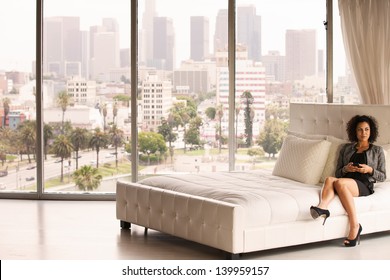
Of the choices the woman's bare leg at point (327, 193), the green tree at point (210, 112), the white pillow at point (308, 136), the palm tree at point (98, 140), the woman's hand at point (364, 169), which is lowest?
the woman's bare leg at point (327, 193)

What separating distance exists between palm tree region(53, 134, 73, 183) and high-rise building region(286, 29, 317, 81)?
219cm

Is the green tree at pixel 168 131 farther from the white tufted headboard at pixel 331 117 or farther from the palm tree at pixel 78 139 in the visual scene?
the white tufted headboard at pixel 331 117

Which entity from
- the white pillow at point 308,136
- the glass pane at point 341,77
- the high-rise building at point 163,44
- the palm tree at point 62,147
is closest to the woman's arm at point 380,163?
the white pillow at point 308,136

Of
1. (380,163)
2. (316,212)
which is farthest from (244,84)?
(316,212)

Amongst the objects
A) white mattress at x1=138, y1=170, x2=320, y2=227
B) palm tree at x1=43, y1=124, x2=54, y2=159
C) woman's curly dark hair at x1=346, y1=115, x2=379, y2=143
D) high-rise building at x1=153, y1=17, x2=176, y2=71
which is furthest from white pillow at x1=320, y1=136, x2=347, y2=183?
palm tree at x1=43, y1=124, x2=54, y2=159

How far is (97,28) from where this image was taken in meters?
8.76

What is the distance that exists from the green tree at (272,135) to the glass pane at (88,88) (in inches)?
51.0

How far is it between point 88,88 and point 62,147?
0.62 metres

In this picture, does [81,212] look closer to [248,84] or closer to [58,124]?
[58,124]

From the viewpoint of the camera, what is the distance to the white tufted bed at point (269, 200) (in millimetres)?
6215

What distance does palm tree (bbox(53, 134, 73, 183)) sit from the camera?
348 inches

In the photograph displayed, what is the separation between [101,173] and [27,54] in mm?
1345

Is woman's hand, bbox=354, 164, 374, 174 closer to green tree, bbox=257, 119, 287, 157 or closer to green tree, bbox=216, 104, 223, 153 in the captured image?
green tree, bbox=257, 119, 287, 157

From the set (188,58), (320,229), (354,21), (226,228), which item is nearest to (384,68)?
(354,21)
